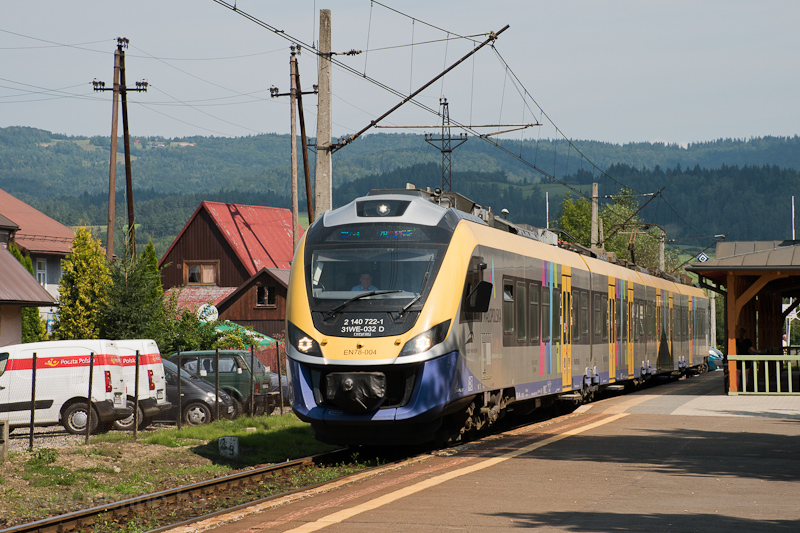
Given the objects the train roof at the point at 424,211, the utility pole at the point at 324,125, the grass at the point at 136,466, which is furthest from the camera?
the utility pole at the point at 324,125

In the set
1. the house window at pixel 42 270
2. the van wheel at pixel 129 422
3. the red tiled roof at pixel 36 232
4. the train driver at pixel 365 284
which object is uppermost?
the red tiled roof at pixel 36 232

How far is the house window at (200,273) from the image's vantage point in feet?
198

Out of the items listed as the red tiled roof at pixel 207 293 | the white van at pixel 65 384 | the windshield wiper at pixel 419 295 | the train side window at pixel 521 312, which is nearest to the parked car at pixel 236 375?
the white van at pixel 65 384

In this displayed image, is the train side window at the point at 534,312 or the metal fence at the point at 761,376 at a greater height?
the train side window at the point at 534,312

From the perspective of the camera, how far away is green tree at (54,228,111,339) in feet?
118

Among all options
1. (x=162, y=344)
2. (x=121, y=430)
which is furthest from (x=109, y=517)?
(x=162, y=344)

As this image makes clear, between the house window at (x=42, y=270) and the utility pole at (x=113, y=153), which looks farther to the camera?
the house window at (x=42, y=270)

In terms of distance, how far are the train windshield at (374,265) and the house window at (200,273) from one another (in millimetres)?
47107

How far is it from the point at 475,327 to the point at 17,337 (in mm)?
19171

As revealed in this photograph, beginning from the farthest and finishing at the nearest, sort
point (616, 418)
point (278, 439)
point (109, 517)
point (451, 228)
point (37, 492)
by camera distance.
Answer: point (616, 418) → point (278, 439) → point (451, 228) → point (37, 492) → point (109, 517)

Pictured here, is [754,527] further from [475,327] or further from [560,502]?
[475,327]

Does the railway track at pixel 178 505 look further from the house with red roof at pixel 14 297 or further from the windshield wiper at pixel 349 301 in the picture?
the house with red roof at pixel 14 297

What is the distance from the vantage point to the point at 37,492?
12.6 metres

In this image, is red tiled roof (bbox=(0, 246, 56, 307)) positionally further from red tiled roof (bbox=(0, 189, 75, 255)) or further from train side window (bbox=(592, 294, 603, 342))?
red tiled roof (bbox=(0, 189, 75, 255))
